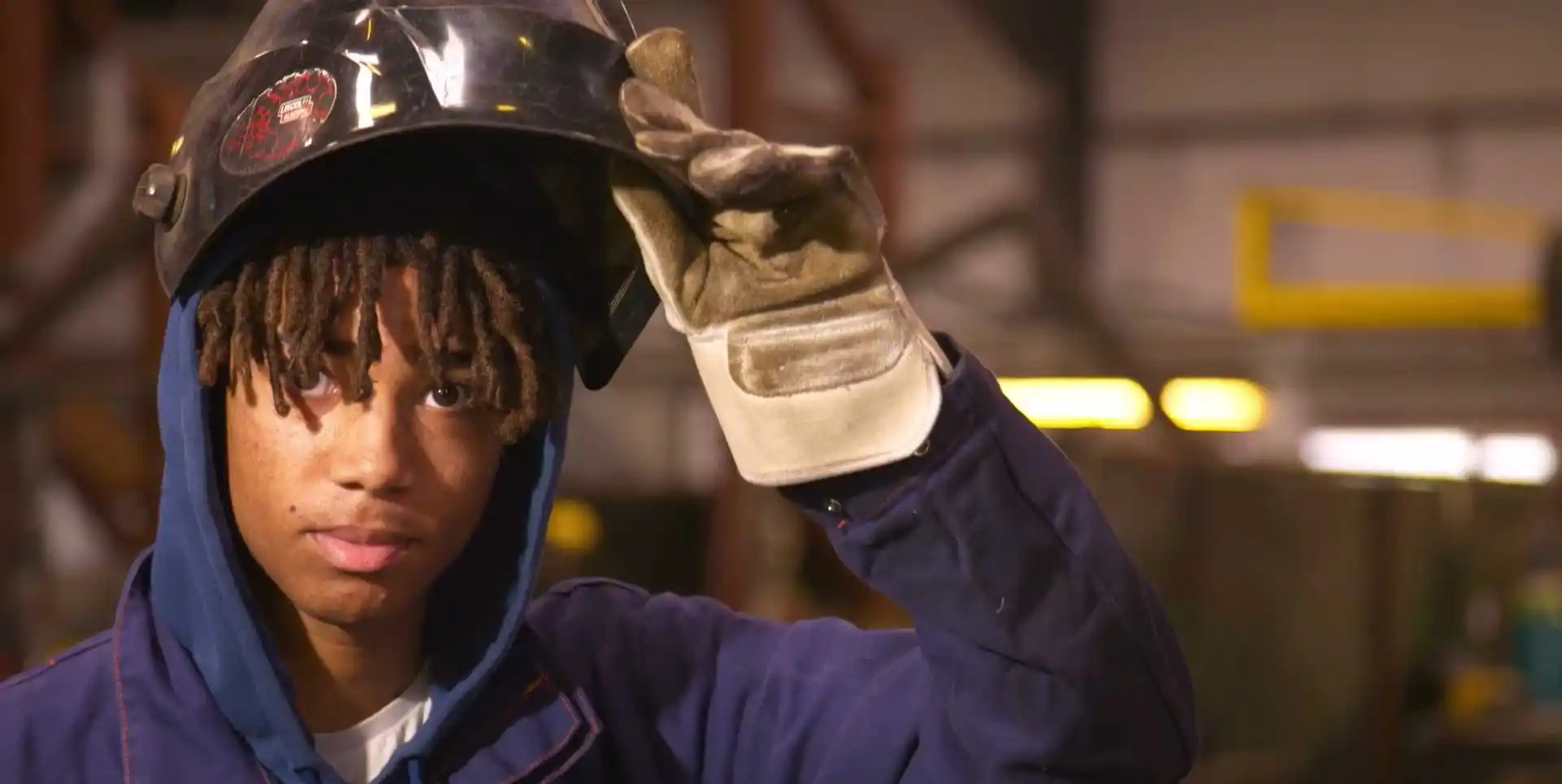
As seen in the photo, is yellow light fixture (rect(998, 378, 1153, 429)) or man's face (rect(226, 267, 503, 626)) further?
yellow light fixture (rect(998, 378, 1153, 429))

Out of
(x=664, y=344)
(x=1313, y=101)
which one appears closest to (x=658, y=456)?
(x=664, y=344)

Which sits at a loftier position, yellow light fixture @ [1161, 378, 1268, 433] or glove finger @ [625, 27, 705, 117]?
glove finger @ [625, 27, 705, 117]

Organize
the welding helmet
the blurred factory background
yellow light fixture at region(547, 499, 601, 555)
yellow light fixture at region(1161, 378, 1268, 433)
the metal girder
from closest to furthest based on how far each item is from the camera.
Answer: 1. the welding helmet
2. the blurred factory background
3. yellow light fixture at region(547, 499, 601, 555)
4. yellow light fixture at region(1161, 378, 1268, 433)
5. the metal girder

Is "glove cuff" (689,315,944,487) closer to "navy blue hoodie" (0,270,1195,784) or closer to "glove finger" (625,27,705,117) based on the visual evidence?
"navy blue hoodie" (0,270,1195,784)

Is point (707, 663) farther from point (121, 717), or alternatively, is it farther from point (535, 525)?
point (121, 717)

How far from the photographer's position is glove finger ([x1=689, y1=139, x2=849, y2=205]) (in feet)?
2.57

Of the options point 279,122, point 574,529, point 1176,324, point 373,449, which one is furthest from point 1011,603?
point 1176,324

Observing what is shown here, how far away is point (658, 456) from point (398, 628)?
6757 millimetres

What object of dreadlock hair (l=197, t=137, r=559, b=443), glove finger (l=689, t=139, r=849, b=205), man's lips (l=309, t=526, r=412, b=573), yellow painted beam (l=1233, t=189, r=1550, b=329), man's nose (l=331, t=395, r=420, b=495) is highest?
glove finger (l=689, t=139, r=849, b=205)

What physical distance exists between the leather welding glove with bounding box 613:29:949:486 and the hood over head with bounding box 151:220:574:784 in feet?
0.56

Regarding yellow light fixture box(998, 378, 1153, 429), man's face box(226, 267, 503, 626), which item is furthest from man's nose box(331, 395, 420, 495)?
yellow light fixture box(998, 378, 1153, 429)

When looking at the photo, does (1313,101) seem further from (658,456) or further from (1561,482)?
(1561,482)

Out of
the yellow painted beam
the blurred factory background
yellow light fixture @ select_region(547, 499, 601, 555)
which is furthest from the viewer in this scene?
the yellow painted beam

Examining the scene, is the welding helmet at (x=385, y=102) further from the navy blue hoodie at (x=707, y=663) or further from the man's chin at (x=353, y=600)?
the man's chin at (x=353, y=600)
